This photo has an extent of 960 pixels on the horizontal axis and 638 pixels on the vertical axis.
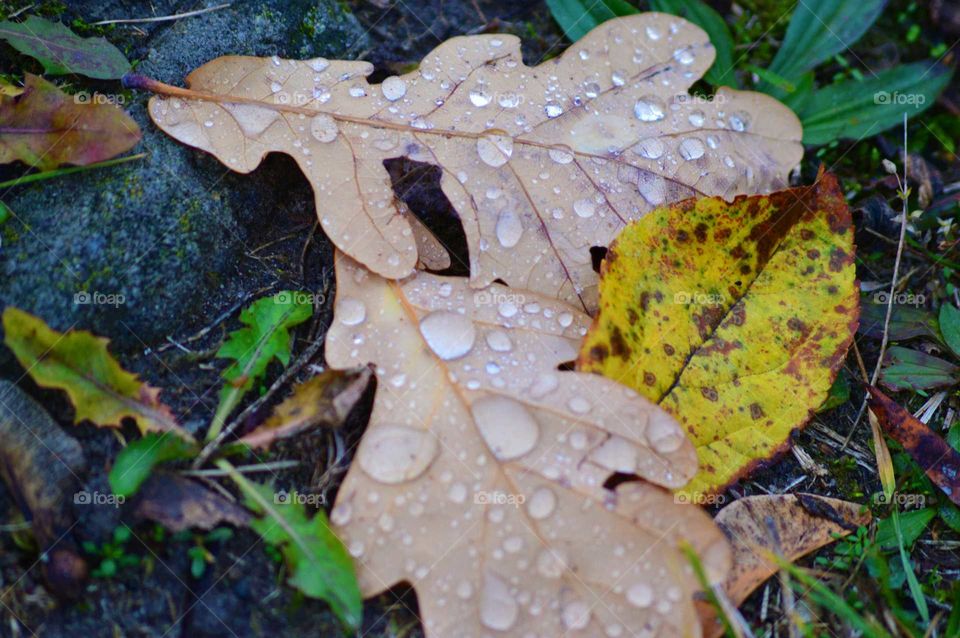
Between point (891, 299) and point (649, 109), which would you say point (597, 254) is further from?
point (891, 299)

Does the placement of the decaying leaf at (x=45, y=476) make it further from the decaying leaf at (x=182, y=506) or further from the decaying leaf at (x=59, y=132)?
the decaying leaf at (x=59, y=132)

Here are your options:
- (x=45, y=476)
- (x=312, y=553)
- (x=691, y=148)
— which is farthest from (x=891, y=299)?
(x=45, y=476)

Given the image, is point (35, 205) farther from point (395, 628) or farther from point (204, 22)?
point (395, 628)


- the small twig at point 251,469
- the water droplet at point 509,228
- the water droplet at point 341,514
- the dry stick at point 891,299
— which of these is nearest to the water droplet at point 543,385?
the water droplet at point 509,228

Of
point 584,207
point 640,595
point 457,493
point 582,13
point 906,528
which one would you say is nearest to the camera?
point 640,595

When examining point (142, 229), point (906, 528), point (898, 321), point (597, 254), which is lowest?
point (906, 528)

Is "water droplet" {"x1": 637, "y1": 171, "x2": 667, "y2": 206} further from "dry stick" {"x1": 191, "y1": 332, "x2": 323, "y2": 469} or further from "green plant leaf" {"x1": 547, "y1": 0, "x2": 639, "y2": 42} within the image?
"dry stick" {"x1": 191, "y1": 332, "x2": 323, "y2": 469}
